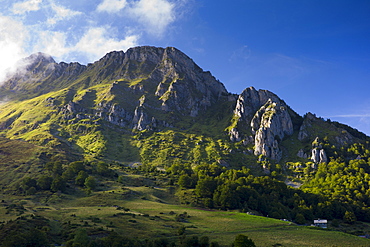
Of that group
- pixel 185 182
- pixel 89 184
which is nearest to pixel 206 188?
pixel 185 182

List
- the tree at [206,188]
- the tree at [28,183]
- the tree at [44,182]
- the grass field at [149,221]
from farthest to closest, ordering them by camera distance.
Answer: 1. the tree at [206,188]
2. the tree at [44,182]
3. the tree at [28,183]
4. the grass field at [149,221]

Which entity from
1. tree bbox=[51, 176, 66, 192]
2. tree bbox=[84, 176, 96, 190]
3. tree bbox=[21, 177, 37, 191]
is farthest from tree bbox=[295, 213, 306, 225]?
tree bbox=[21, 177, 37, 191]

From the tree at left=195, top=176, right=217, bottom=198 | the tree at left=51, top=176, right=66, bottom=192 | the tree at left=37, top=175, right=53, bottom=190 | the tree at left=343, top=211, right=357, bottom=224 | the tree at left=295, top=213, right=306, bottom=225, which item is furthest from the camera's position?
the tree at left=195, top=176, right=217, bottom=198

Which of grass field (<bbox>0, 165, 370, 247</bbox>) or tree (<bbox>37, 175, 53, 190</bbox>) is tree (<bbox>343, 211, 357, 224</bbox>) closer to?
grass field (<bbox>0, 165, 370, 247</bbox>)

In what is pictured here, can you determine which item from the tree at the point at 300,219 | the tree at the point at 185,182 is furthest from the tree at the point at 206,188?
the tree at the point at 300,219

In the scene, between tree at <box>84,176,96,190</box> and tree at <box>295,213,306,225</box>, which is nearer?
tree at <box>295,213,306,225</box>

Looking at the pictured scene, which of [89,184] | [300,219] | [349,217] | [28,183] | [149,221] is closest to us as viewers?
[149,221]

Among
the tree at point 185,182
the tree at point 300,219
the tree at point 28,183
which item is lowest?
the tree at point 300,219

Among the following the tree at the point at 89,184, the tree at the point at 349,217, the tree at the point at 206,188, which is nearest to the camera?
the tree at the point at 89,184

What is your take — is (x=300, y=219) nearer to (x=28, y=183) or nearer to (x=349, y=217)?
(x=349, y=217)

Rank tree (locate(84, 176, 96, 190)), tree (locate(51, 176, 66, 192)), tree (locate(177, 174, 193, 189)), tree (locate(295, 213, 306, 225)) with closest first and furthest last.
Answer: tree (locate(51, 176, 66, 192)), tree (locate(295, 213, 306, 225)), tree (locate(84, 176, 96, 190)), tree (locate(177, 174, 193, 189))

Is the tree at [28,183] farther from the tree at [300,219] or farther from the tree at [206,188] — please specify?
the tree at [300,219]

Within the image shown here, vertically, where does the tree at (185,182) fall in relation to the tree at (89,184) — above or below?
above

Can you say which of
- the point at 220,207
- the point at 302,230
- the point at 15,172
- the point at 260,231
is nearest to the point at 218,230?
the point at 260,231
